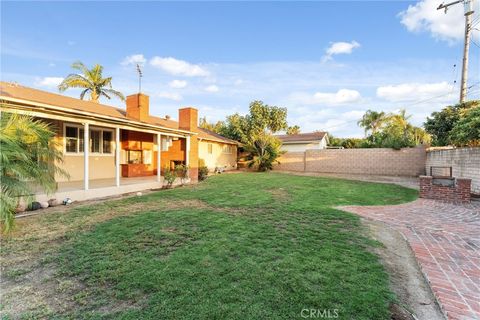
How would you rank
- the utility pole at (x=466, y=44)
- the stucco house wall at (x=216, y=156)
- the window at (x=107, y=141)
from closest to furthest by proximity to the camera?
the window at (x=107, y=141) < the utility pole at (x=466, y=44) < the stucco house wall at (x=216, y=156)

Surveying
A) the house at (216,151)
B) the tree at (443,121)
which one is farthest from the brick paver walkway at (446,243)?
the house at (216,151)

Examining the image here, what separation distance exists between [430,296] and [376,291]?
2.47 ft

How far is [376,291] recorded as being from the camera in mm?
2873

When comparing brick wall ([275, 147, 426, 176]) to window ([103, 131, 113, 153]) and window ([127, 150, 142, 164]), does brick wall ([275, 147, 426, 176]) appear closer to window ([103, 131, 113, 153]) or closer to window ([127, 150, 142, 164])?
window ([127, 150, 142, 164])

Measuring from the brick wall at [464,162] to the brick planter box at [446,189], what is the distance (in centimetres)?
139

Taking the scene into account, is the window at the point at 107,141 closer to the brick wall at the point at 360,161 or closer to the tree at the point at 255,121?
the tree at the point at 255,121

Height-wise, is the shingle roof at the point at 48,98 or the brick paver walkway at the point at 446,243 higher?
the shingle roof at the point at 48,98

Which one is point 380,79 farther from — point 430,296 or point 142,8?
point 430,296

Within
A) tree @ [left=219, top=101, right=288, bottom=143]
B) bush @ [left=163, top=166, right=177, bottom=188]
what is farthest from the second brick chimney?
tree @ [left=219, top=101, right=288, bottom=143]

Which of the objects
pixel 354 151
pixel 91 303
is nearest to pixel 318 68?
pixel 354 151

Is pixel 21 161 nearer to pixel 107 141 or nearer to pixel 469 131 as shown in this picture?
pixel 107 141

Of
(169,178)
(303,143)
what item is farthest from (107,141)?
(303,143)

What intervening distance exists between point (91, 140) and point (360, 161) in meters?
19.3

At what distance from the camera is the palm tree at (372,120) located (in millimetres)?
34156
